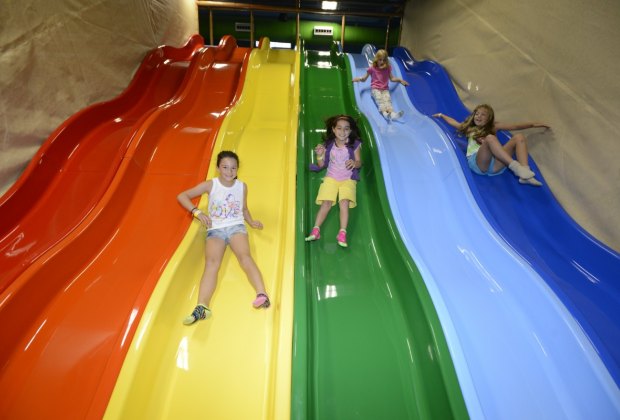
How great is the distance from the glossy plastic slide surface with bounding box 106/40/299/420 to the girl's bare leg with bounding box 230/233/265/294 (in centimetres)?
10

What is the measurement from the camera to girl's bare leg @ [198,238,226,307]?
1977 millimetres

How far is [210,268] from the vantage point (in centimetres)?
212

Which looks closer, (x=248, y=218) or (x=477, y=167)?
(x=248, y=218)

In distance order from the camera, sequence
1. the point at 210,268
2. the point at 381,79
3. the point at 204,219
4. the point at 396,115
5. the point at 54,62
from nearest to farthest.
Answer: the point at 210,268 → the point at 204,219 → the point at 54,62 → the point at 396,115 → the point at 381,79

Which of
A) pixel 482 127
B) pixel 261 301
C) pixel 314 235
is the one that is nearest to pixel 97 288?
pixel 261 301

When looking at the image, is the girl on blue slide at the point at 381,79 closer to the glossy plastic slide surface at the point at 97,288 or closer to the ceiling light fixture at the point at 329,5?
the glossy plastic slide surface at the point at 97,288

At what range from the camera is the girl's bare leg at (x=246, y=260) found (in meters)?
2.05

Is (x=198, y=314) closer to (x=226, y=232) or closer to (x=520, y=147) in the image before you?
(x=226, y=232)

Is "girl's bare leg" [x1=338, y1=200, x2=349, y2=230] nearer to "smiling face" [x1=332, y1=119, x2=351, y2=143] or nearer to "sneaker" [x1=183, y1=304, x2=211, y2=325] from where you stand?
"smiling face" [x1=332, y1=119, x2=351, y2=143]

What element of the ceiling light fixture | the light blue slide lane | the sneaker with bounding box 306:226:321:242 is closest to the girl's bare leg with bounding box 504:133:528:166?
the light blue slide lane

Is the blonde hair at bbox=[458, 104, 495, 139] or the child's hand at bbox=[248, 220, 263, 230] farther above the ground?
the blonde hair at bbox=[458, 104, 495, 139]

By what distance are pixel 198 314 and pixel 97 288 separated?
774 mm

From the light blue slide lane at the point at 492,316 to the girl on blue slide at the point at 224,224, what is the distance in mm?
1141

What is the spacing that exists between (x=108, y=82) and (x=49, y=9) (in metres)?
0.82
